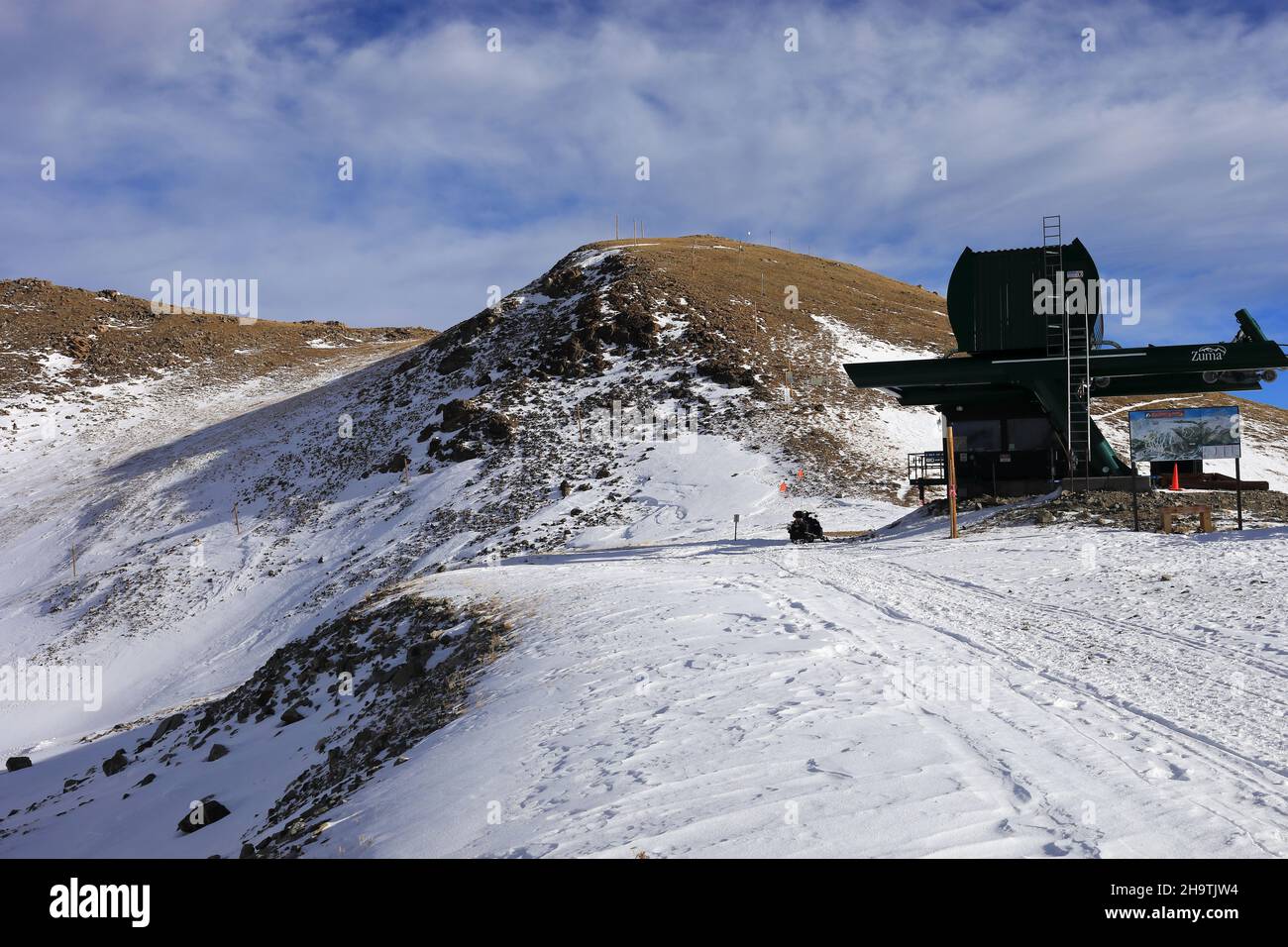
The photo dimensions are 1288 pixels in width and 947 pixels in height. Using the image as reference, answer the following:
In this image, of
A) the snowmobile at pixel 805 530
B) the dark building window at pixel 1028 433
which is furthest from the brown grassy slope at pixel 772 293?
the snowmobile at pixel 805 530

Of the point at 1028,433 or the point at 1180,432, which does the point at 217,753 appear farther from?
the point at 1028,433

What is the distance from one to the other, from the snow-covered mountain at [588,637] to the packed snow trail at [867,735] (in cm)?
5

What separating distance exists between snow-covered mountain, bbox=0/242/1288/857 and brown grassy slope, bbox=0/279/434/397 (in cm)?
1513

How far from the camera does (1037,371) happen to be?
31.3 meters

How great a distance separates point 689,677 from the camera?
32.5 ft

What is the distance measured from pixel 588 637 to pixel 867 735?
640 cm

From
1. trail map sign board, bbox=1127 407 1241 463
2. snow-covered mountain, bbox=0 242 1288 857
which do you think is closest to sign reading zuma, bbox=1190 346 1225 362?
trail map sign board, bbox=1127 407 1241 463

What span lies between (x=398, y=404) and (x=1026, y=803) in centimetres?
5588

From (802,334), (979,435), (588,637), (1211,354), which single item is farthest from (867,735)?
(802,334)

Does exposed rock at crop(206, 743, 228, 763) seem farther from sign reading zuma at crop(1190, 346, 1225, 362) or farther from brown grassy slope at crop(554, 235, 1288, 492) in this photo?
brown grassy slope at crop(554, 235, 1288, 492)

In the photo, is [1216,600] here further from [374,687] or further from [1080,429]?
[1080,429]

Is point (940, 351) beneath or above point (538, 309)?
beneath

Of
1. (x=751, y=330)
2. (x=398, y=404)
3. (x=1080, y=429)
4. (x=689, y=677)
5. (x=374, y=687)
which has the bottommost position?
(x=374, y=687)
